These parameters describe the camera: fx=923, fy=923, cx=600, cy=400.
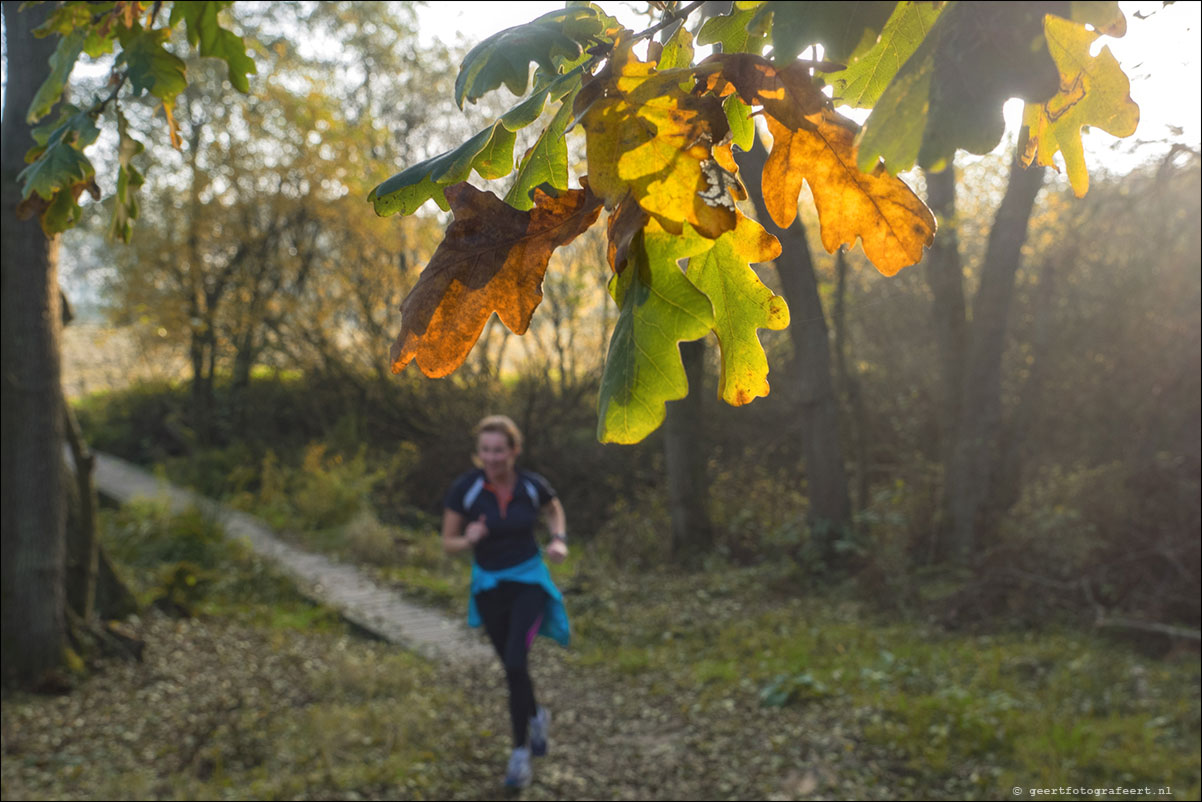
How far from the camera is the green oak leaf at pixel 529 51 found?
1117mm

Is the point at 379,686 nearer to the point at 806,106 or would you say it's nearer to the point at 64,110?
the point at 64,110

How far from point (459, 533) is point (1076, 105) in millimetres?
4631

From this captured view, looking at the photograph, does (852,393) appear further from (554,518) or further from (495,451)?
(495,451)

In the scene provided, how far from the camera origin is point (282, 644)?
7457 millimetres

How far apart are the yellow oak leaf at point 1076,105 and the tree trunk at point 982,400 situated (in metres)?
7.68

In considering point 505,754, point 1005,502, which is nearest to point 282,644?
point 505,754

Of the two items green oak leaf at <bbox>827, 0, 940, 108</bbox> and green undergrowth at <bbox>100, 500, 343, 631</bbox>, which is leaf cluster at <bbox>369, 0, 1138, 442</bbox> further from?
green undergrowth at <bbox>100, 500, 343, 631</bbox>

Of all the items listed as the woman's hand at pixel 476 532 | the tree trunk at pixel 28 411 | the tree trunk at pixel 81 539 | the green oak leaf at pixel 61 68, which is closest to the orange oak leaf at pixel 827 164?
the green oak leaf at pixel 61 68

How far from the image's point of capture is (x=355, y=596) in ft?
30.0

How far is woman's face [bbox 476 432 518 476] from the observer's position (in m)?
5.18

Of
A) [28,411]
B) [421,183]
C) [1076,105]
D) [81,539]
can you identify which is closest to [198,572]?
[81,539]

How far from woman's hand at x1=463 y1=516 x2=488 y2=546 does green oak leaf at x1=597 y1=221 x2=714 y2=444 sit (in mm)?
4115

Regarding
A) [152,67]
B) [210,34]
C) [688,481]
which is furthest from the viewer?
[688,481]

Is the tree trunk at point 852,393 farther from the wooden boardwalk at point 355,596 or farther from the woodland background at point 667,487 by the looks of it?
the wooden boardwalk at point 355,596
